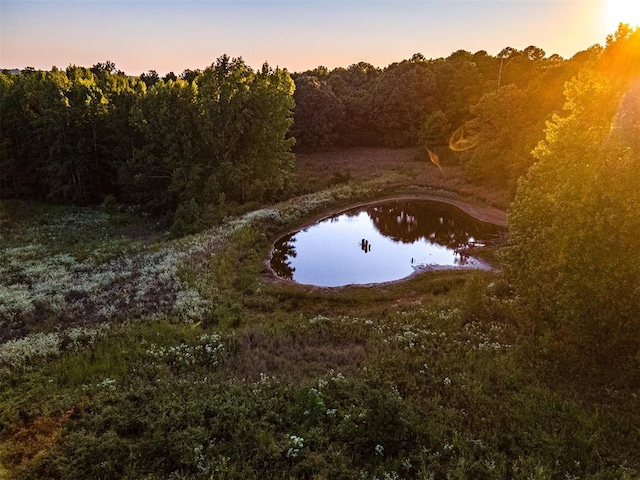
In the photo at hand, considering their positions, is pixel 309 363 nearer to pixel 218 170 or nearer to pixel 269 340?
pixel 269 340

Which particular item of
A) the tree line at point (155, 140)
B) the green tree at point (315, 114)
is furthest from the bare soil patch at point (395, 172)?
the tree line at point (155, 140)

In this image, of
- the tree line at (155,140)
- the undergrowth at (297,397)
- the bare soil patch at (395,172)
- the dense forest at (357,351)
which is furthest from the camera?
the bare soil patch at (395,172)

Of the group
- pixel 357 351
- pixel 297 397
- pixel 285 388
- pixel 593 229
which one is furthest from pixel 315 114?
pixel 297 397

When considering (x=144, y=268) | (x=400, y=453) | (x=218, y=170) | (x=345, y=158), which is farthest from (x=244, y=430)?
(x=345, y=158)

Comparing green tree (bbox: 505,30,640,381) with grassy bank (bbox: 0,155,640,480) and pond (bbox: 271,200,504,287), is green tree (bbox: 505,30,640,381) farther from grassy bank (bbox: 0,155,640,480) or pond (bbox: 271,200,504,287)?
pond (bbox: 271,200,504,287)

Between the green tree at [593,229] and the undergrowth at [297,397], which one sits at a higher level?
the green tree at [593,229]

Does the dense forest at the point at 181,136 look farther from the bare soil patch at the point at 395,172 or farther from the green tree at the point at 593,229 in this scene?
the green tree at the point at 593,229

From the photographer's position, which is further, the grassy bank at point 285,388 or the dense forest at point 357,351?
the dense forest at point 357,351
